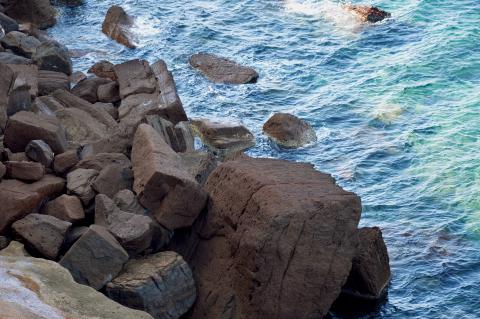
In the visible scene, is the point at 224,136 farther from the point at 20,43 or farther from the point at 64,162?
the point at 20,43

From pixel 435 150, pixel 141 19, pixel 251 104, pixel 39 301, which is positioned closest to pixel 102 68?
pixel 251 104

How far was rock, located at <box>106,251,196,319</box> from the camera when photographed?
10664mm

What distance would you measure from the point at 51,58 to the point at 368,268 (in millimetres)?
10133

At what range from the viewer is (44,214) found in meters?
11.8

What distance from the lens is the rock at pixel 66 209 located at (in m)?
11.7

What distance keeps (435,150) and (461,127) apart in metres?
1.35

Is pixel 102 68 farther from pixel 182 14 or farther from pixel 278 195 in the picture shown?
pixel 278 195

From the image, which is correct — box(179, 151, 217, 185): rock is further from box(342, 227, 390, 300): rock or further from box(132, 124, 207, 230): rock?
box(342, 227, 390, 300): rock

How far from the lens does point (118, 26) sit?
24.3m

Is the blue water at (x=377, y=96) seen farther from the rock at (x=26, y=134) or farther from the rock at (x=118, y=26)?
the rock at (x=26, y=134)

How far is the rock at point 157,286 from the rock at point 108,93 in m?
7.43

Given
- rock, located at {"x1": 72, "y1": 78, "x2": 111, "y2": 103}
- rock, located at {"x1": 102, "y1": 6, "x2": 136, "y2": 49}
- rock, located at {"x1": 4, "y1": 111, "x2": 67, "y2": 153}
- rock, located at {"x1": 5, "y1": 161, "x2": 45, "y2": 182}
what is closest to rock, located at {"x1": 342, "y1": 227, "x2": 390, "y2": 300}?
rock, located at {"x1": 5, "y1": 161, "x2": 45, "y2": 182}

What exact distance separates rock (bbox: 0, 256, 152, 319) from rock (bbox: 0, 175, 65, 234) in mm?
1417

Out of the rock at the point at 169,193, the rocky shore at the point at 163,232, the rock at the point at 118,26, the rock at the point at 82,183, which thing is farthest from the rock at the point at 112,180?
the rock at the point at 118,26
